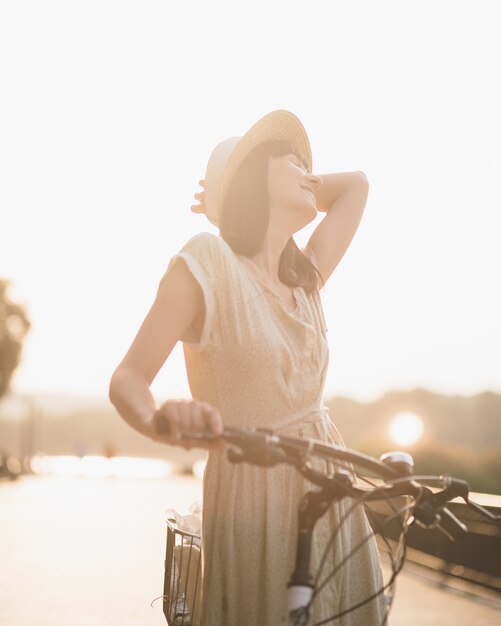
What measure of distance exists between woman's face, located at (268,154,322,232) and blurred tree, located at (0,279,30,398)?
55.4 metres

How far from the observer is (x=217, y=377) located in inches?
117

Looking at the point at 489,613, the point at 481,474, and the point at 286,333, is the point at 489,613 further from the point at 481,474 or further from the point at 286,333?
the point at 481,474

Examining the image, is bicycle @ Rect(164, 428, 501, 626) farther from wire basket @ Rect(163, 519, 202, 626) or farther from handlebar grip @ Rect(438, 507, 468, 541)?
wire basket @ Rect(163, 519, 202, 626)

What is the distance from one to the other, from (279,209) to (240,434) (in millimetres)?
1270

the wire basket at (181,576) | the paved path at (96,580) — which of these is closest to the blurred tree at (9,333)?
the paved path at (96,580)

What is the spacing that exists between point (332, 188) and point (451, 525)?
172 centimetres

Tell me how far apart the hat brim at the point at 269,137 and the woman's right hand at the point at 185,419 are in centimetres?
144

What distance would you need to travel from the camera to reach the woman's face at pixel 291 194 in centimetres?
340

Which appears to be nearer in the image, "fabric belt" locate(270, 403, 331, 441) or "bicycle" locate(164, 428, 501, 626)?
"bicycle" locate(164, 428, 501, 626)

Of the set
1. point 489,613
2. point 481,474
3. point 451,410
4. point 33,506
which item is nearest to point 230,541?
point 489,613

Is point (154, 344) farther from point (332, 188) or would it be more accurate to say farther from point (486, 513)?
point (332, 188)

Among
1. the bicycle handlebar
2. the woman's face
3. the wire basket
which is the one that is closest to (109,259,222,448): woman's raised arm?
the bicycle handlebar

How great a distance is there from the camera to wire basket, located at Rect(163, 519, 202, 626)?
3984 millimetres

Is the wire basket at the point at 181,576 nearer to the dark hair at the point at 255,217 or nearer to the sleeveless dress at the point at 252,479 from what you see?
the sleeveless dress at the point at 252,479
